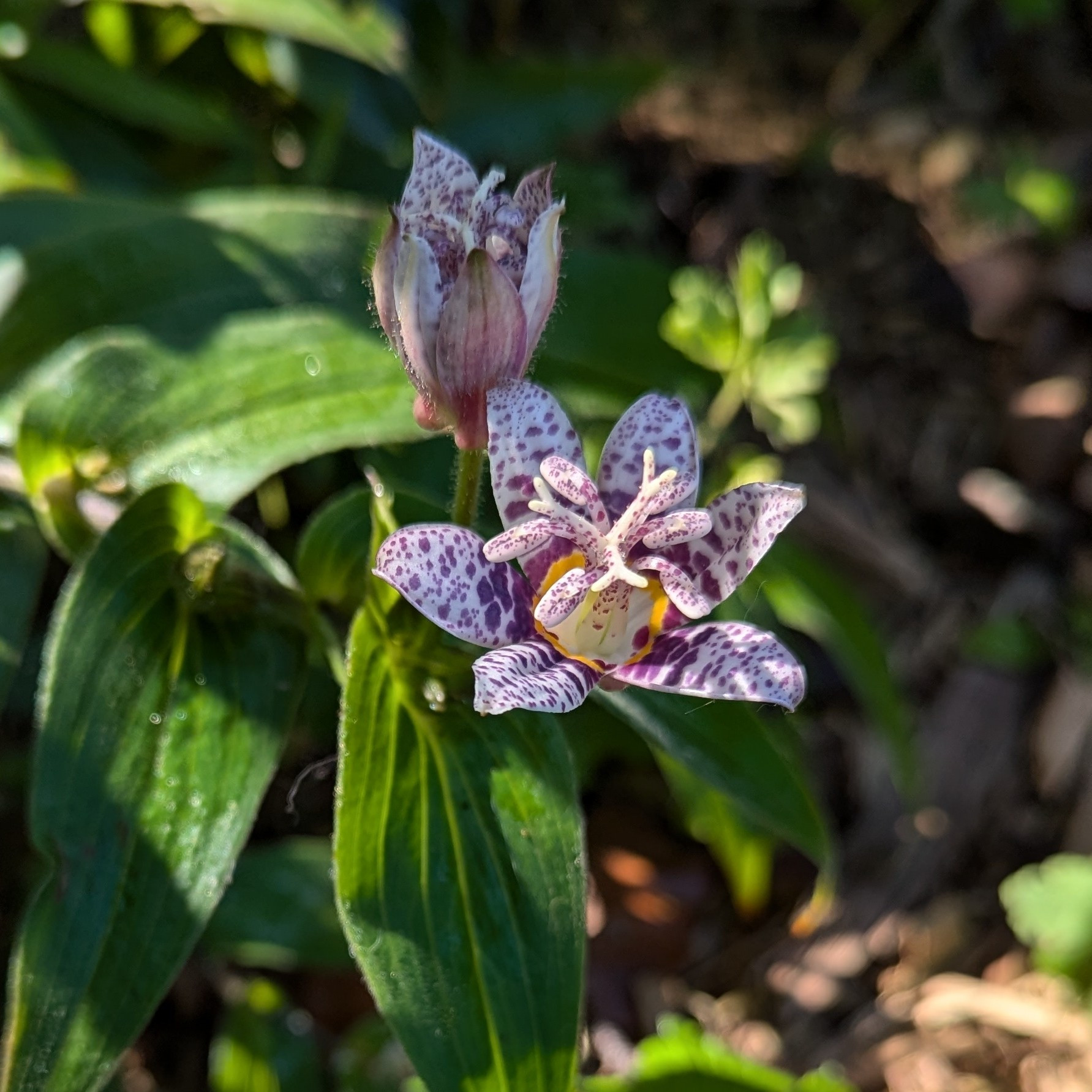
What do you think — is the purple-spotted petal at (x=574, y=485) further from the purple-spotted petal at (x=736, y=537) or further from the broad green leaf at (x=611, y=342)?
the broad green leaf at (x=611, y=342)

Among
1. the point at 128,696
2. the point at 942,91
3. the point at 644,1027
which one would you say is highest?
the point at 942,91

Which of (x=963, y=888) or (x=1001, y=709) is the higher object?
(x=1001, y=709)

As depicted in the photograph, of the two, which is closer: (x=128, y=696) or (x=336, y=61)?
(x=128, y=696)

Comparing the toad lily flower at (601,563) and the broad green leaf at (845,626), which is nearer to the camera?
the toad lily flower at (601,563)

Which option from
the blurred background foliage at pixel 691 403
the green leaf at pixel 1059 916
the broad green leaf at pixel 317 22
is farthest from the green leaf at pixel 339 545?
the green leaf at pixel 1059 916

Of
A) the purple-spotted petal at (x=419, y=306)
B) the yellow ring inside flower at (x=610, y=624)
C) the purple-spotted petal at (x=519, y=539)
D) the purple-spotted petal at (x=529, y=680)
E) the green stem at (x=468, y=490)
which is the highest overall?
the purple-spotted petal at (x=419, y=306)

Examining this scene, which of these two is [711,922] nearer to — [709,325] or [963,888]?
[963,888]

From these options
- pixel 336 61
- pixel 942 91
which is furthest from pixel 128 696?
pixel 942 91

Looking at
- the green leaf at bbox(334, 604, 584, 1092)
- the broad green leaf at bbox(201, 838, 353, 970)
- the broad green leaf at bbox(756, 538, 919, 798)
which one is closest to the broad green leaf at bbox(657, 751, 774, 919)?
the broad green leaf at bbox(756, 538, 919, 798)
